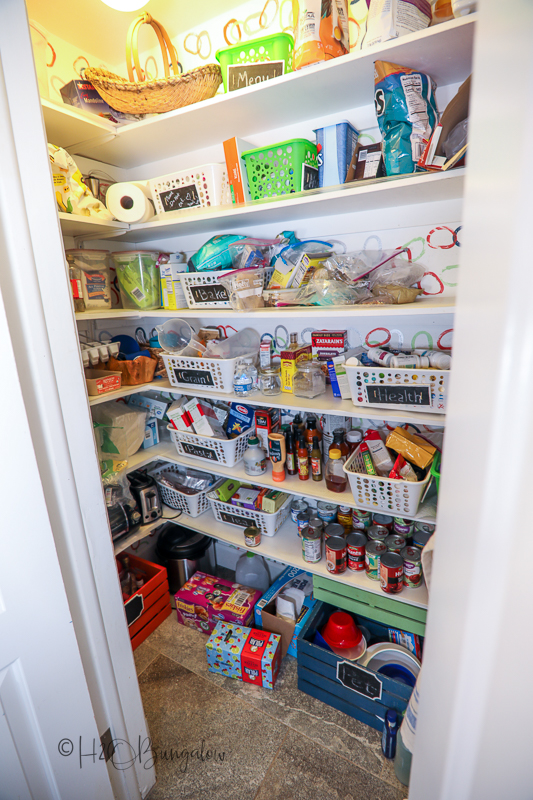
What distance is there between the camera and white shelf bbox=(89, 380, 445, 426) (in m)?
1.20

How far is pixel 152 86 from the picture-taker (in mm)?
1280

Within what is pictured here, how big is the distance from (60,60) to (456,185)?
1673mm

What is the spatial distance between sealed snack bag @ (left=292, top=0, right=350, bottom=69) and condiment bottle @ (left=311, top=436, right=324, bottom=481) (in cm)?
123

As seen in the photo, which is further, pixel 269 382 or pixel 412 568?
pixel 269 382

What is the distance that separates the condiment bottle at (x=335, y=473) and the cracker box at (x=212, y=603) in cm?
71

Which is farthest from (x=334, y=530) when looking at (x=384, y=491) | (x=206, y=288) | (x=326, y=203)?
(x=326, y=203)

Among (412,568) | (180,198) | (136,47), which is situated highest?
(136,47)

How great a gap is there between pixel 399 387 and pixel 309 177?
0.75 metres

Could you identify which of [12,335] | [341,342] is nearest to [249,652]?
[341,342]

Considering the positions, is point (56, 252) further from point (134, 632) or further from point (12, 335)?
point (134, 632)

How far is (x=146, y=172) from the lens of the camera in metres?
1.84

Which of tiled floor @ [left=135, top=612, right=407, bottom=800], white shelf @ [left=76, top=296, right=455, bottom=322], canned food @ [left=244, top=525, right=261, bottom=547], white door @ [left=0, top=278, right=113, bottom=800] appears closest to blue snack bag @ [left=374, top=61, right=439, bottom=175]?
white shelf @ [left=76, top=296, right=455, bottom=322]

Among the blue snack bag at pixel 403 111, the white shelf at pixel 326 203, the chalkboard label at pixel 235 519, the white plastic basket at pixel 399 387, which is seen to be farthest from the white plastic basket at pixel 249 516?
the blue snack bag at pixel 403 111

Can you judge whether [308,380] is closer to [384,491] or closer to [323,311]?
[323,311]
